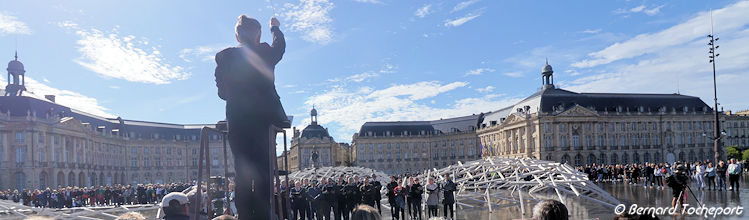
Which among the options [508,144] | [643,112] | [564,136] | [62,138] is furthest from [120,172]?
[643,112]

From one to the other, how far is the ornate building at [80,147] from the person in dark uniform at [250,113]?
2913 inches

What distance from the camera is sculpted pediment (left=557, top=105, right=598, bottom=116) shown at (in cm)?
9064

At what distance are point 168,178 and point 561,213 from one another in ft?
385

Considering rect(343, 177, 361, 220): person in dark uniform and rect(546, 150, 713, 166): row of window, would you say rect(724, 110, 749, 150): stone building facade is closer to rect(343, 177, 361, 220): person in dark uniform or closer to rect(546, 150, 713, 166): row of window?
rect(546, 150, 713, 166): row of window

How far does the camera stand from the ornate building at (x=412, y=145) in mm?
117875

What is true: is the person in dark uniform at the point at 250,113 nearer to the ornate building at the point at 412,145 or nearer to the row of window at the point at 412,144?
the ornate building at the point at 412,145

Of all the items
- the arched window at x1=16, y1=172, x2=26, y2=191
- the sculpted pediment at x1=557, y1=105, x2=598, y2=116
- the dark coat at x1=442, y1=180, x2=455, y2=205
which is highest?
the sculpted pediment at x1=557, y1=105, x2=598, y2=116

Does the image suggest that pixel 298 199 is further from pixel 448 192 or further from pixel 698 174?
pixel 698 174

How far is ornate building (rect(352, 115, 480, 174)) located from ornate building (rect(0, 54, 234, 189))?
33226mm

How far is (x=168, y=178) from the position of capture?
4353 inches

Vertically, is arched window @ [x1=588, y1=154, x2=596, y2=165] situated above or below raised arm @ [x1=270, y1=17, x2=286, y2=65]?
below

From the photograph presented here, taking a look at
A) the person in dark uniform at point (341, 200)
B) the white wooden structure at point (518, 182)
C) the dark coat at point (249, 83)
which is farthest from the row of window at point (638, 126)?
the dark coat at point (249, 83)

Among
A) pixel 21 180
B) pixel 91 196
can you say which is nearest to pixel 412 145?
pixel 21 180

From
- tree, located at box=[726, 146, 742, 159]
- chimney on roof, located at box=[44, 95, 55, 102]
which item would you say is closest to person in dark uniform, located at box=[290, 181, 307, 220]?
chimney on roof, located at box=[44, 95, 55, 102]
